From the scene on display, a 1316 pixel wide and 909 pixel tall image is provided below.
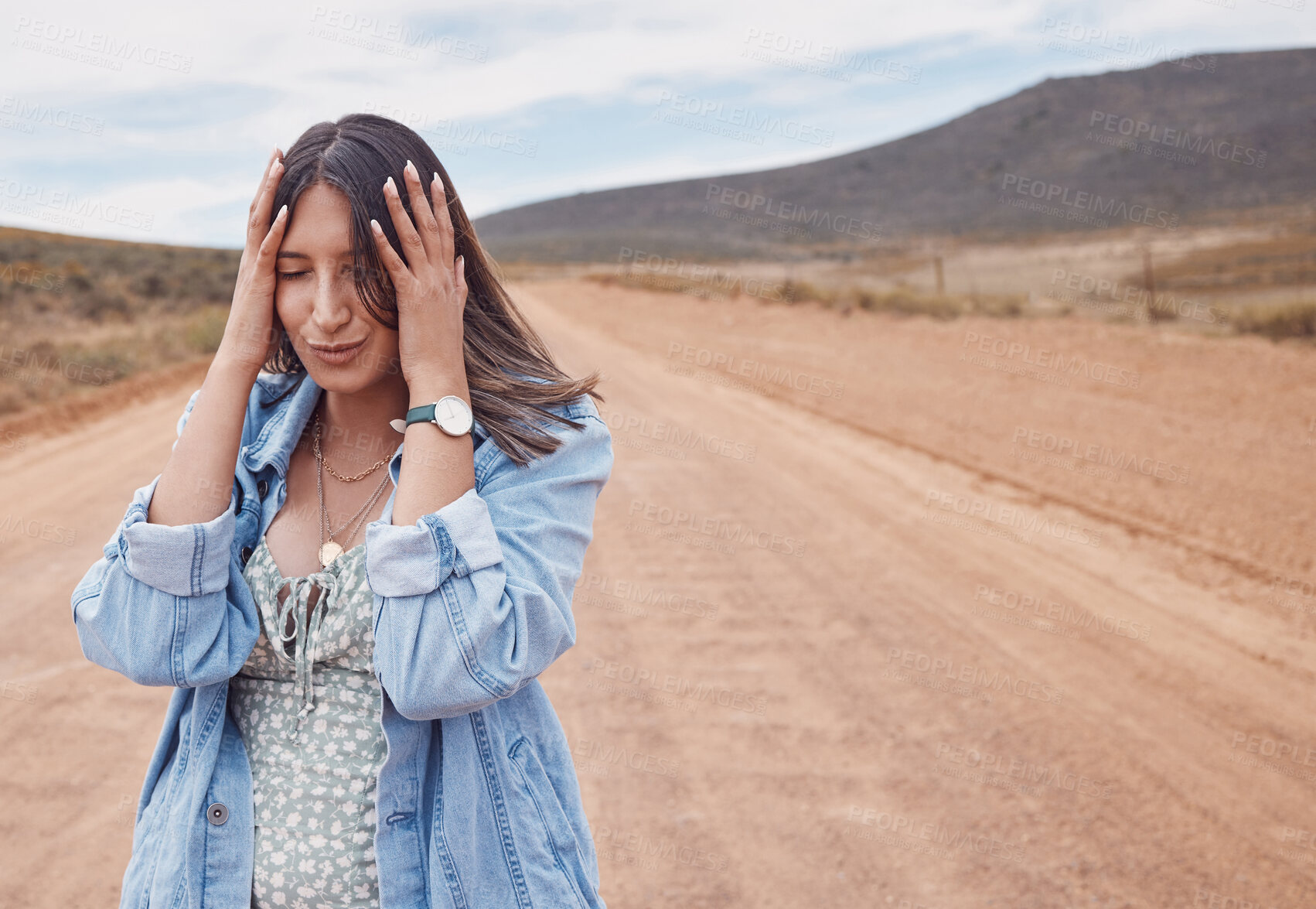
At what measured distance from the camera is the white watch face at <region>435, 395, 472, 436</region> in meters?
1.45

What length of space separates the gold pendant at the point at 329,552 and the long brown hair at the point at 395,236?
31 cm

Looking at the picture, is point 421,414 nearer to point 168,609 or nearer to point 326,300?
point 326,300

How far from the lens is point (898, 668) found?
4562 mm

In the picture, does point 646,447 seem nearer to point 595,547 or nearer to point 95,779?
point 595,547

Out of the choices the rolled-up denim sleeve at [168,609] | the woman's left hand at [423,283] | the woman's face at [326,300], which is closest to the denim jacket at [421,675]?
the rolled-up denim sleeve at [168,609]

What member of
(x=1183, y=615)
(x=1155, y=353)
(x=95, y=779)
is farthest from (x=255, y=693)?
(x=1155, y=353)

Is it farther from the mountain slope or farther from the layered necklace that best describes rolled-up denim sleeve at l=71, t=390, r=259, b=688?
the mountain slope

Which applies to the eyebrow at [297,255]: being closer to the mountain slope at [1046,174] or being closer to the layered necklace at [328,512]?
the layered necklace at [328,512]

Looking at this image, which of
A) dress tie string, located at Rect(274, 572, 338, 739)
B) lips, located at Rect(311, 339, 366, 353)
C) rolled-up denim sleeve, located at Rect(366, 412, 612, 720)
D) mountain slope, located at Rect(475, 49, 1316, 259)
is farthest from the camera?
mountain slope, located at Rect(475, 49, 1316, 259)

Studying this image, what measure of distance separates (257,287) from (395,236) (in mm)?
241

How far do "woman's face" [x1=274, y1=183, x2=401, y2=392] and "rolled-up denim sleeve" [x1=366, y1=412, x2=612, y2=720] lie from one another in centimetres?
31

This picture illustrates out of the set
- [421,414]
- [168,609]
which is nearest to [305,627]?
[168,609]

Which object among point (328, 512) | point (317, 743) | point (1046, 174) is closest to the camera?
point (317, 743)

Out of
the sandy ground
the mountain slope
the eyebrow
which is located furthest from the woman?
the mountain slope
